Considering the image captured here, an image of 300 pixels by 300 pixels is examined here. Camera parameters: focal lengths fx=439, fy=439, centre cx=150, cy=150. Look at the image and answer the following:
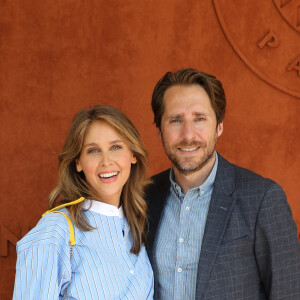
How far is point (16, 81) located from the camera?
11.1 ft

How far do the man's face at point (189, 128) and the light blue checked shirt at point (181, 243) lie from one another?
0.35 feet

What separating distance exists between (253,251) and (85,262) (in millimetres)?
684

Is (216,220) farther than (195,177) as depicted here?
No

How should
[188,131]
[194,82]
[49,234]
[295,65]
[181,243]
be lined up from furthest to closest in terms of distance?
1. [295,65]
2. [194,82]
3. [188,131]
4. [181,243]
5. [49,234]

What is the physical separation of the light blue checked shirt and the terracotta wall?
1.25 meters

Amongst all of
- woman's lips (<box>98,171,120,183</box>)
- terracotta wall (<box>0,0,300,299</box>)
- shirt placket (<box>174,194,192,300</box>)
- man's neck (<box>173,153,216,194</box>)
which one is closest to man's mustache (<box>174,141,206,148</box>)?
man's neck (<box>173,153,216,194</box>)

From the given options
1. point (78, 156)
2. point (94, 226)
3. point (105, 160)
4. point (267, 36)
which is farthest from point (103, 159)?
point (267, 36)

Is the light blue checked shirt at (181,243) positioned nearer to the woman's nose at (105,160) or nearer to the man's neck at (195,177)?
the man's neck at (195,177)

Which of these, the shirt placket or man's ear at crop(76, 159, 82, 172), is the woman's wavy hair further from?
the shirt placket

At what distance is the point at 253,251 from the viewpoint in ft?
5.92

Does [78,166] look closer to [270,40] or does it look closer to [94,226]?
[94,226]

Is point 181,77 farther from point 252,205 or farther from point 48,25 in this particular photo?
point 48,25

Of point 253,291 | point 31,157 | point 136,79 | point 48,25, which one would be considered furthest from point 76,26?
point 253,291

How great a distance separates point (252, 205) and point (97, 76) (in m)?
1.88
